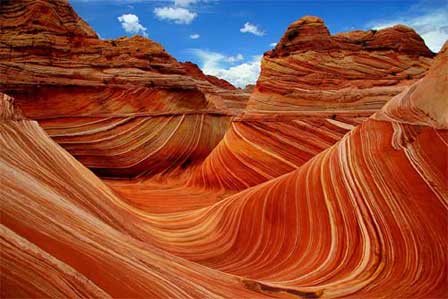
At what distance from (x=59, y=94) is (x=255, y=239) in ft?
18.3

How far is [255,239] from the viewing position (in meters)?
3.38

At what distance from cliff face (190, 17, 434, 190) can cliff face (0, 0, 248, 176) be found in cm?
134

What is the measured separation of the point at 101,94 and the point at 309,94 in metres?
3.95

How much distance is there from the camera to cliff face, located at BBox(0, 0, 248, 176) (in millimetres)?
7273

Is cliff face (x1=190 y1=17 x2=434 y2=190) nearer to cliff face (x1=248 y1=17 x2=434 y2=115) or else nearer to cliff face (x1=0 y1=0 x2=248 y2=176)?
cliff face (x1=248 y1=17 x2=434 y2=115)

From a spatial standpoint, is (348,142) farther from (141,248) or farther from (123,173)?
(123,173)

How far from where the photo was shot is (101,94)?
25.6ft

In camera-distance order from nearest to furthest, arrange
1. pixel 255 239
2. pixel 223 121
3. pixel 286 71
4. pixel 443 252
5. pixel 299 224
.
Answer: pixel 443 252
pixel 299 224
pixel 255 239
pixel 286 71
pixel 223 121

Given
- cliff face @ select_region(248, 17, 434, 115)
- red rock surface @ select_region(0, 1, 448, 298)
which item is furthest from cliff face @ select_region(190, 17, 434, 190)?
red rock surface @ select_region(0, 1, 448, 298)

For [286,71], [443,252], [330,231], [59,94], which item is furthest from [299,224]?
[59,94]

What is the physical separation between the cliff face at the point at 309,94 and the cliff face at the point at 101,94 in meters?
1.34

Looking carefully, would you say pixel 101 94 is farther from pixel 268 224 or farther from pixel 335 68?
pixel 268 224

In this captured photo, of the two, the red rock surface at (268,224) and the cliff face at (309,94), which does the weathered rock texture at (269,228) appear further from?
the cliff face at (309,94)

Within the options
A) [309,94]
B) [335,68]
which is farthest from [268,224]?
[335,68]
